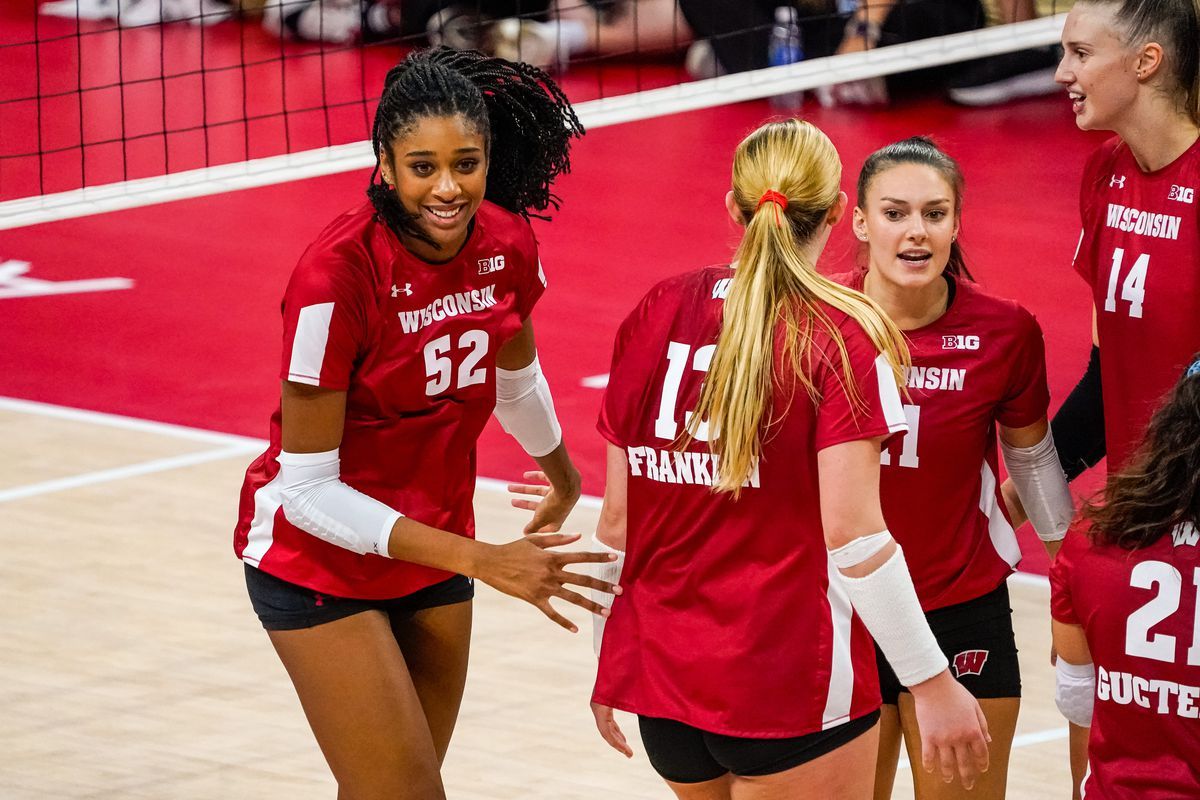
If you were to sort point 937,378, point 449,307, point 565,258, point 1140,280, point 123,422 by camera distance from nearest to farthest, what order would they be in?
point 449,307 < point 937,378 < point 1140,280 < point 123,422 < point 565,258

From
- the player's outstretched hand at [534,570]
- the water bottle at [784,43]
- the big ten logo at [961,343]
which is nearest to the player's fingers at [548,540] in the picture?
the player's outstretched hand at [534,570]

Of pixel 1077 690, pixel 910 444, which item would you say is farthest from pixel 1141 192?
pixel 1077 690

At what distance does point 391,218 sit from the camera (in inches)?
153

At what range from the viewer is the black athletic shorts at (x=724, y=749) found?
3.34 meters

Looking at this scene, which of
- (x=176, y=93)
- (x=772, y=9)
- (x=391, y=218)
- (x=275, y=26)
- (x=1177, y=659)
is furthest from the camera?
(x=275, y=26)

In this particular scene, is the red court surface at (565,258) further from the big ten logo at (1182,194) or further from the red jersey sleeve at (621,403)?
the red jersey sleeve at (621,403)

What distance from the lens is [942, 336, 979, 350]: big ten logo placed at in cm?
405

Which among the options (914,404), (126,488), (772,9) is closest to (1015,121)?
(772,9)

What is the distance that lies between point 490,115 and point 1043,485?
1.43 meters

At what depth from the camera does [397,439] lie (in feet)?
13.0

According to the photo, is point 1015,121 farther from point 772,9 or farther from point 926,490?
point 926,490

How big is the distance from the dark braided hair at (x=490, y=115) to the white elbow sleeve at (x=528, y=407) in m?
0.37

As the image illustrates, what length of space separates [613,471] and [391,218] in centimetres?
75

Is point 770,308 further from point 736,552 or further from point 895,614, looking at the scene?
point 895,614
